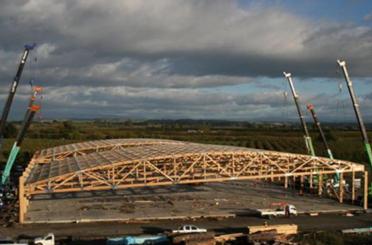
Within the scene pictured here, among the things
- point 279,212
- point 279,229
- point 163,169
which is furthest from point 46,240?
point 279,212

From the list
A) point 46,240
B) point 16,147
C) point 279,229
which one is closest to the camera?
point 46,240

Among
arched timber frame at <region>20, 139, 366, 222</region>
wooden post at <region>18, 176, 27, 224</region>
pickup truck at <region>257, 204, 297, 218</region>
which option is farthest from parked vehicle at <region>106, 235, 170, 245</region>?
pickup truck at <region>257, 204, 297, 218</region>

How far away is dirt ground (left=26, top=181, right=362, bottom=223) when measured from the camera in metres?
36.9

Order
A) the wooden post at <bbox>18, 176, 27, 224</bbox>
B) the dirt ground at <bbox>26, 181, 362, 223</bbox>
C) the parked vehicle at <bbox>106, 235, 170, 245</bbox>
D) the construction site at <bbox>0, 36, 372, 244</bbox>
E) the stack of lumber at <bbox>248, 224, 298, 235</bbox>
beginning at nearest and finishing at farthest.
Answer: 1. the parked vehicle at <bbox>106, 235, 170, 245</bbox>
2. the stack of lumber at <bbox>248, 224, 298, 235</bbox>
3. the wooden post at <bbox>18, 176, 27, 224</bbox>
4. the construction site at <bbox>0, 36, 372, 244</bbox>
5. the dirt ground at <bbox>26, 181, 362, 223</bbox>

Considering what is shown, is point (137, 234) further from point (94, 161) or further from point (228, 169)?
point (228, 169)

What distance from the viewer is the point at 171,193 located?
48.2 meters

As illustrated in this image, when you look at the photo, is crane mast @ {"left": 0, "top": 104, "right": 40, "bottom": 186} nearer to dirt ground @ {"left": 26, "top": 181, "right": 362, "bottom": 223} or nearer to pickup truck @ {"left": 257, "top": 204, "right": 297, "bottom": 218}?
dirt ground @ {"left": 26, "top": 181, "right": 362, "bottom": 223}

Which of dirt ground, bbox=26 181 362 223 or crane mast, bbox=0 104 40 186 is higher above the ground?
crane mast, bbox=0 104 40 186

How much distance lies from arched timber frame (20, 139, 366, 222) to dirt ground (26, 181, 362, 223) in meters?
2.06

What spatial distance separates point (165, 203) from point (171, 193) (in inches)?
229

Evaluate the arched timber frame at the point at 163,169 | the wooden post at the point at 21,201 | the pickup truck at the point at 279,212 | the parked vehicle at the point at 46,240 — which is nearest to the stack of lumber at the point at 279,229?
the pickup truck at the point at 279,212

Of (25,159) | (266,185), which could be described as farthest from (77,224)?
(25,159)

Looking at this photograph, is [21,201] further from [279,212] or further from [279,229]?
[279,212]

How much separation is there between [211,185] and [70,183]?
2161 centimetres
